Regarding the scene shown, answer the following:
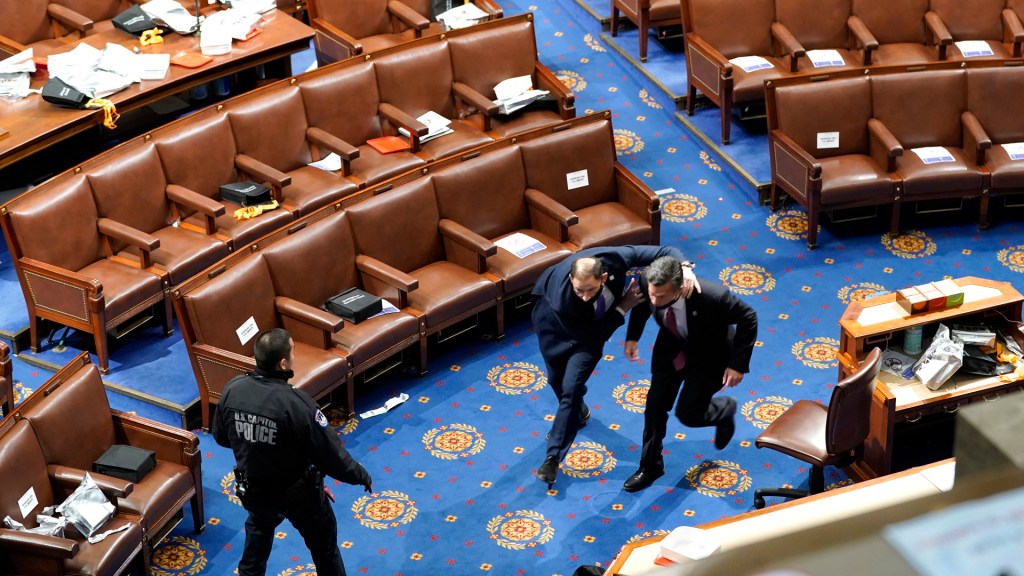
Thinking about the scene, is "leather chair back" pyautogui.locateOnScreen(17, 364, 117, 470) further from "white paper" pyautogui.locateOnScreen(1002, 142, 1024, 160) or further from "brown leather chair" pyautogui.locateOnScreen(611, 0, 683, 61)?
"white paper" pyautogui.locateOnScreen(1002, 142, 1024, 160)

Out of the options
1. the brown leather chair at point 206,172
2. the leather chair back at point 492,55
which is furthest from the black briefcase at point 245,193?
the leather chair back at point 492,55

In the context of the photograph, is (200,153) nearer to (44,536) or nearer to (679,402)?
(44,536)

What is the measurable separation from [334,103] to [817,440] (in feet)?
12.4

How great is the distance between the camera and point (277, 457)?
4676 millimetres

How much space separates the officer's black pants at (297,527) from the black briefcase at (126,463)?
860 millimetres

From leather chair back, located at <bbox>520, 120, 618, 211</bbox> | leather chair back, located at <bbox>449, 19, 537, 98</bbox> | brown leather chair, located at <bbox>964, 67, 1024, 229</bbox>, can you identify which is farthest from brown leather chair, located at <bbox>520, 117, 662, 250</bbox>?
→ brown leather chair, located at <bbox>964, 67, 1024, 229</bbox>

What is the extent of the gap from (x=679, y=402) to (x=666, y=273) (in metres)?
0.88

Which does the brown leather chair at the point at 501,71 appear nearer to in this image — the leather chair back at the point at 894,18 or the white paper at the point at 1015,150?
the leather chair back at the point at 894,18

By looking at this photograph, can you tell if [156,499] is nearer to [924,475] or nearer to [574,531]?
[574,531]

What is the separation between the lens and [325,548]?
16.3ft

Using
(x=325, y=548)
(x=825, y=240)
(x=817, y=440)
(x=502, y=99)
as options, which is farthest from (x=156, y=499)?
(x=825, y=240)

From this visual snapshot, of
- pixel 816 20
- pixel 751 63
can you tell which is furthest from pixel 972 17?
pixel 751 63

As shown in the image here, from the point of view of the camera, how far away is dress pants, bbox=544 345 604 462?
18.5 feet

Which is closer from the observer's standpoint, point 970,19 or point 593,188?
point 593,188
